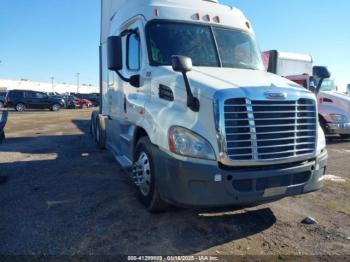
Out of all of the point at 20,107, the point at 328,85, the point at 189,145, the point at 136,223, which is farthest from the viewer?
the point at 20,107

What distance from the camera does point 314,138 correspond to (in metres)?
4.32

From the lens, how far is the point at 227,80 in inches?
165

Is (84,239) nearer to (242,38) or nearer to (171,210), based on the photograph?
(171,210)

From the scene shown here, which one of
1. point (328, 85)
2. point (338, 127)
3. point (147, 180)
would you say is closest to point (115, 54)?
point (147, 180)

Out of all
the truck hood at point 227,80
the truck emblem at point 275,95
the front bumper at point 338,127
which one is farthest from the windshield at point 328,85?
the truck emblem at point 275,95

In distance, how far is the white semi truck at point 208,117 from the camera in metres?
3.78

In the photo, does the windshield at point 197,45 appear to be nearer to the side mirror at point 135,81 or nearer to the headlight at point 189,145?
the side mirror at point 135,81

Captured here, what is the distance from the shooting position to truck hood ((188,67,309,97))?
3.96 meters

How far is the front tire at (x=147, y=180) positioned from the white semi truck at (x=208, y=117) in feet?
0.05

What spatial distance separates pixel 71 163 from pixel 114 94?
2093 mm

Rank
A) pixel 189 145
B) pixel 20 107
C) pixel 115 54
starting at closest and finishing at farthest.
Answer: pixel 189 145
pixel 115 54
pixel 20 107

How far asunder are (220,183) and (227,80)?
4.21 feet

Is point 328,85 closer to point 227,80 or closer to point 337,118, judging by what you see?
point 337,118

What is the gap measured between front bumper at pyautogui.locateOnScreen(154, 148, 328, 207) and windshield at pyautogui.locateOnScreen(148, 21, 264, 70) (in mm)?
1624
